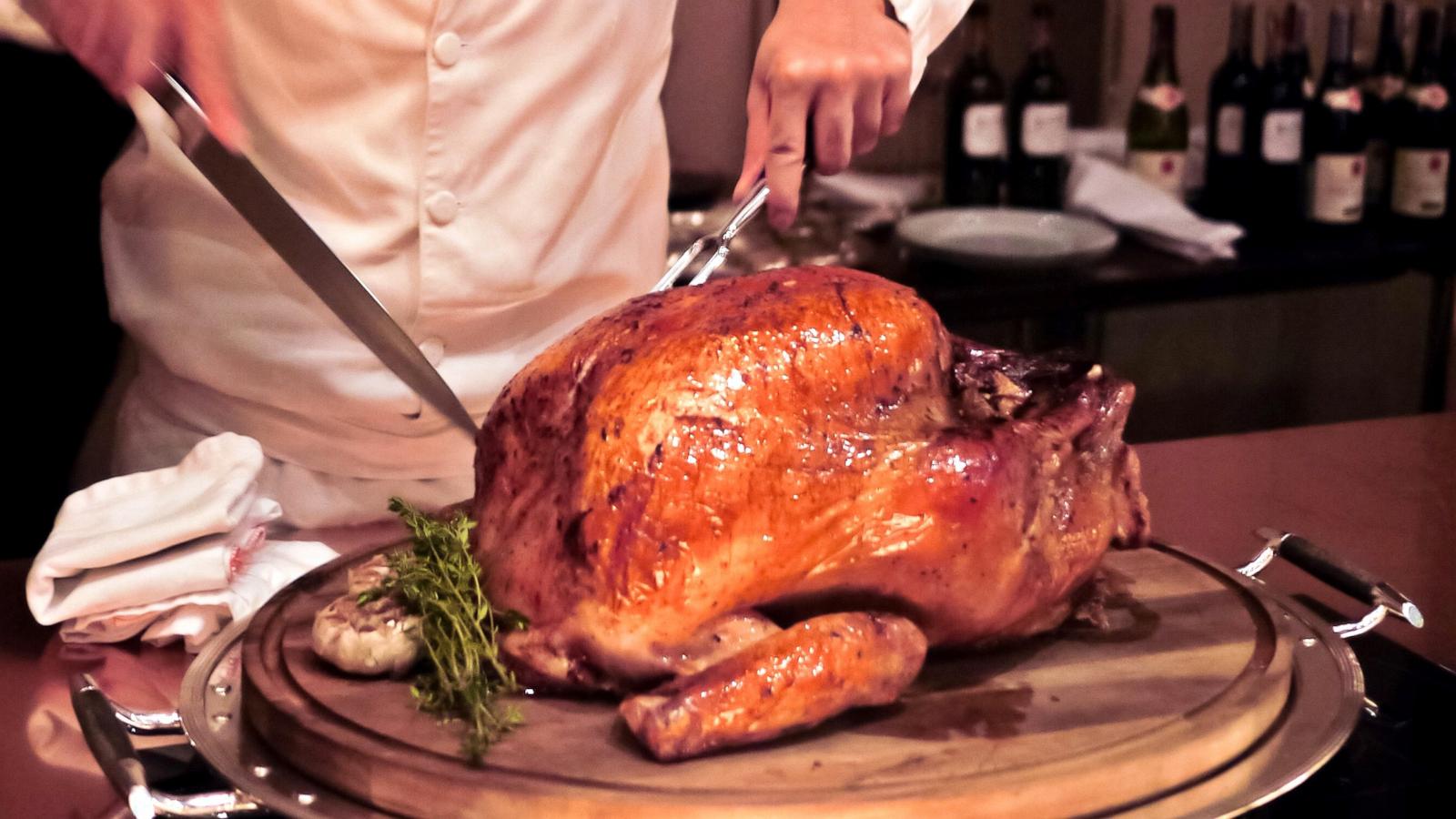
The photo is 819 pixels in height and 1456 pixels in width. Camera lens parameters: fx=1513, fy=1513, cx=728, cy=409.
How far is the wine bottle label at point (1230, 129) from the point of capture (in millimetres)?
3809

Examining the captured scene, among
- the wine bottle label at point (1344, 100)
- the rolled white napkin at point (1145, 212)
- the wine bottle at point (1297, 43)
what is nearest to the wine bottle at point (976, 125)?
the rolled white napkin at point (1145, 212)

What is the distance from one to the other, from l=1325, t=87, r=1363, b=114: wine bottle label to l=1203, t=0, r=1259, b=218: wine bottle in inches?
7.0

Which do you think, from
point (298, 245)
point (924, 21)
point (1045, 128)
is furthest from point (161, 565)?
point (1045, 128)

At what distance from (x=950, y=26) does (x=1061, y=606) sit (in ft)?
2.82

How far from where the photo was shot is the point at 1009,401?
134 cm

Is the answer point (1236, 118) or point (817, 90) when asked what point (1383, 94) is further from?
point (817, 90)

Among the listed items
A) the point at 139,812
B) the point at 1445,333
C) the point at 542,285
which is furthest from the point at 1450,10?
the point at 139,812

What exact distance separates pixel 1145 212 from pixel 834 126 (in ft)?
6.98

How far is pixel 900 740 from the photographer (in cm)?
109

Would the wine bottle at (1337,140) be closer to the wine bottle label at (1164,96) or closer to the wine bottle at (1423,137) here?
the wine bottle at (1423,137)

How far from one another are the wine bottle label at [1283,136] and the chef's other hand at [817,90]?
233cm

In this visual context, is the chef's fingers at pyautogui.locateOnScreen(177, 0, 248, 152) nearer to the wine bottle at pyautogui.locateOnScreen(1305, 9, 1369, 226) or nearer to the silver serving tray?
the silver serving tray

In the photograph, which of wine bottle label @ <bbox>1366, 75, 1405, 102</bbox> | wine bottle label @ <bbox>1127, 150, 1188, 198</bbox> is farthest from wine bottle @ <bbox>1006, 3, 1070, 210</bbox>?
wine bottle label @ <bbox>1366, 75, 1405, 102</bbox>

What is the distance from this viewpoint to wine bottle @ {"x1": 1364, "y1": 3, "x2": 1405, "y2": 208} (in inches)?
152
